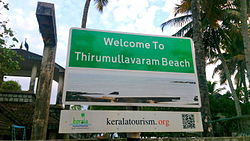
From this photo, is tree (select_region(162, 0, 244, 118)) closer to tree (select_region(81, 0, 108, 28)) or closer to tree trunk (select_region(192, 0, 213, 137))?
tree (select_region(81, 0, 108, 28))

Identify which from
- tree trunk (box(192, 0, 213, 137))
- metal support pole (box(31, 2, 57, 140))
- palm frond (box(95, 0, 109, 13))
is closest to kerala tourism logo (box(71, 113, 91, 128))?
metal support pole (box(31, 2, 57, 140))

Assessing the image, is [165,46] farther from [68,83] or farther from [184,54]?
[68,83]

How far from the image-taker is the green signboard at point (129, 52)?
2842 millimetres

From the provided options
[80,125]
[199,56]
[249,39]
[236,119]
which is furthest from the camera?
A: [249,39]

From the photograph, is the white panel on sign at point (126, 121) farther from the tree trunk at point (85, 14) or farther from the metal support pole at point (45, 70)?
the tree trunk at point (85, 14)

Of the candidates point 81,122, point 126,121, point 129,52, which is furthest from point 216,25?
point 81,122

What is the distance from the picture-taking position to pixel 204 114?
15.2 feet

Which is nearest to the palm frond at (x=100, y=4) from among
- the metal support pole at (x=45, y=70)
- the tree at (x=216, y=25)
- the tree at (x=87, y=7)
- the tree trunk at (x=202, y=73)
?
the tree at (x=87, y=7)

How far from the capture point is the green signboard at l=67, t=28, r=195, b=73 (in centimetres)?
284

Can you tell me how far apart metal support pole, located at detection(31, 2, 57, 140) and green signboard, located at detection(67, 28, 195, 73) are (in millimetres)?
382

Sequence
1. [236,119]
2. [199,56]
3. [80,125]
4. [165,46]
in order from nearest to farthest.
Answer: [80,125]
[165,46]
[236,119]
[199,56]

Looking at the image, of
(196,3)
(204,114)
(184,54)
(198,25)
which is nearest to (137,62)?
(184,54)

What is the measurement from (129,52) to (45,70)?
4.46 feet

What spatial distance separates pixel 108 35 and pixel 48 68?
109 centimetres
